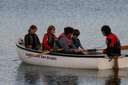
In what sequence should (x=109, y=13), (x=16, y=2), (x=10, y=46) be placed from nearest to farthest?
1. (x=10, y=46)
2. (x=109, y=13)
3. (x=16, y=2)

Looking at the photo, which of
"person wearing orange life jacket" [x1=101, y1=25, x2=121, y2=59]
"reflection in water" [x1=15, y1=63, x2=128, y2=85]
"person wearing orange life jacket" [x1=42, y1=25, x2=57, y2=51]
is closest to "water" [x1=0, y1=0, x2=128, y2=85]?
"reflection in water" [x1=15, y1=63, x2=128, y2=85]

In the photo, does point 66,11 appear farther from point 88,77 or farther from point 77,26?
point 88,77

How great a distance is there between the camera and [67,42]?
83.5 ft

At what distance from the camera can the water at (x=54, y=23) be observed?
923 inches

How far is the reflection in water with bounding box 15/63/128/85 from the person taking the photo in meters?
22.5

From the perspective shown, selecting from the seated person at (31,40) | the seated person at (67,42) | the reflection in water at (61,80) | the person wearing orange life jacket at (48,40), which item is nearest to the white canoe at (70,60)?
the seated person at (31,40)

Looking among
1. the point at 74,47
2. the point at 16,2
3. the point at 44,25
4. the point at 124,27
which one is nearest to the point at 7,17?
the point at 44,25

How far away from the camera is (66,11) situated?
4956 centimetres

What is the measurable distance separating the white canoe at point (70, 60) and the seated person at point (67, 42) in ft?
1.23

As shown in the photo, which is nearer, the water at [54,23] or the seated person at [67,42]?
the water at [54,23]

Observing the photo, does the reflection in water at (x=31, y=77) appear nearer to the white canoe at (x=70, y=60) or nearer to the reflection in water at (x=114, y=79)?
the white canoe at (x=70, y=60)

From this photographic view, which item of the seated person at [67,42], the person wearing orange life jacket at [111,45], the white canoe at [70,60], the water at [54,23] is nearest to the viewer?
the water at [54,23]

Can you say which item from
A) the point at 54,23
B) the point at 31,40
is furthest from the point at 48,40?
the point at 54,23

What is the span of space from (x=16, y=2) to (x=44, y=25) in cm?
1842
